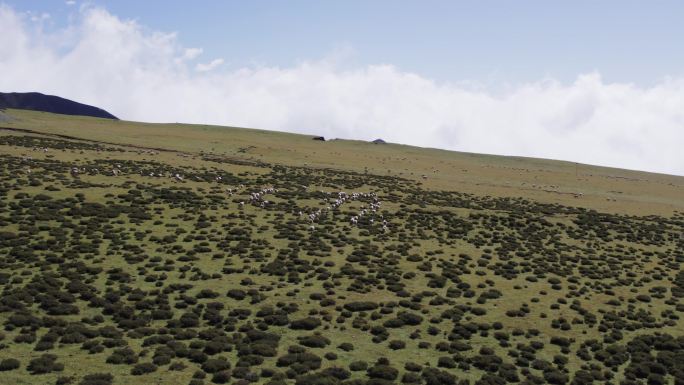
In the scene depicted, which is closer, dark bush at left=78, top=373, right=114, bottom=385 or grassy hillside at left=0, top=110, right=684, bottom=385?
dark bush at left=78, top=373, right=114, bottom=385

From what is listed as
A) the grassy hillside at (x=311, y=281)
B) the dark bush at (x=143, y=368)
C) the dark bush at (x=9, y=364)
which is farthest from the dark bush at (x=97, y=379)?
the dark bush at (x=9, y=364)

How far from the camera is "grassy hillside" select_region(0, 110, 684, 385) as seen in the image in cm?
3384

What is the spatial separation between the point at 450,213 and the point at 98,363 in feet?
203

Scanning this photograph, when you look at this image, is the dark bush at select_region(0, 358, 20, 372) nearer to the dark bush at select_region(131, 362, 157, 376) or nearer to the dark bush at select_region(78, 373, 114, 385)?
the dark bush at select_region(78, 373, 114, 385)

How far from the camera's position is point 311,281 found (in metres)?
50.0

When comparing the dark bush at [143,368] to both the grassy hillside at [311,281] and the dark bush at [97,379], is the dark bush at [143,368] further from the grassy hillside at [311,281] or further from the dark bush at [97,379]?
the dark bush at [97,379]

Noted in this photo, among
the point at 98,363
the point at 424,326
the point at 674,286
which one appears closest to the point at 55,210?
the point at 98,363

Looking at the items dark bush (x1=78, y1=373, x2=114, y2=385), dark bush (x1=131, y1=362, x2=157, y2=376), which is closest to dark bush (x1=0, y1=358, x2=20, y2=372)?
dark bush (x1=78, y1=373, x2=114, y2=385)

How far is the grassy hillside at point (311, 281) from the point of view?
33844 mm

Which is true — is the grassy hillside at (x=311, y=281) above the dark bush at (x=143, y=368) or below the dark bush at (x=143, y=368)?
above

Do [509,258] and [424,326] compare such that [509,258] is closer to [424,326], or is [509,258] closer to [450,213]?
[450,213]

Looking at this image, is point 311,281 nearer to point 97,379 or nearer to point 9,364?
point 97,379

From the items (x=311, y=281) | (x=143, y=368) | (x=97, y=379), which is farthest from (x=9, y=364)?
(x=311, y=281)

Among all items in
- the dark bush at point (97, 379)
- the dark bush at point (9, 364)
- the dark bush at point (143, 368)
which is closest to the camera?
the dark bush at point (97, 379)
